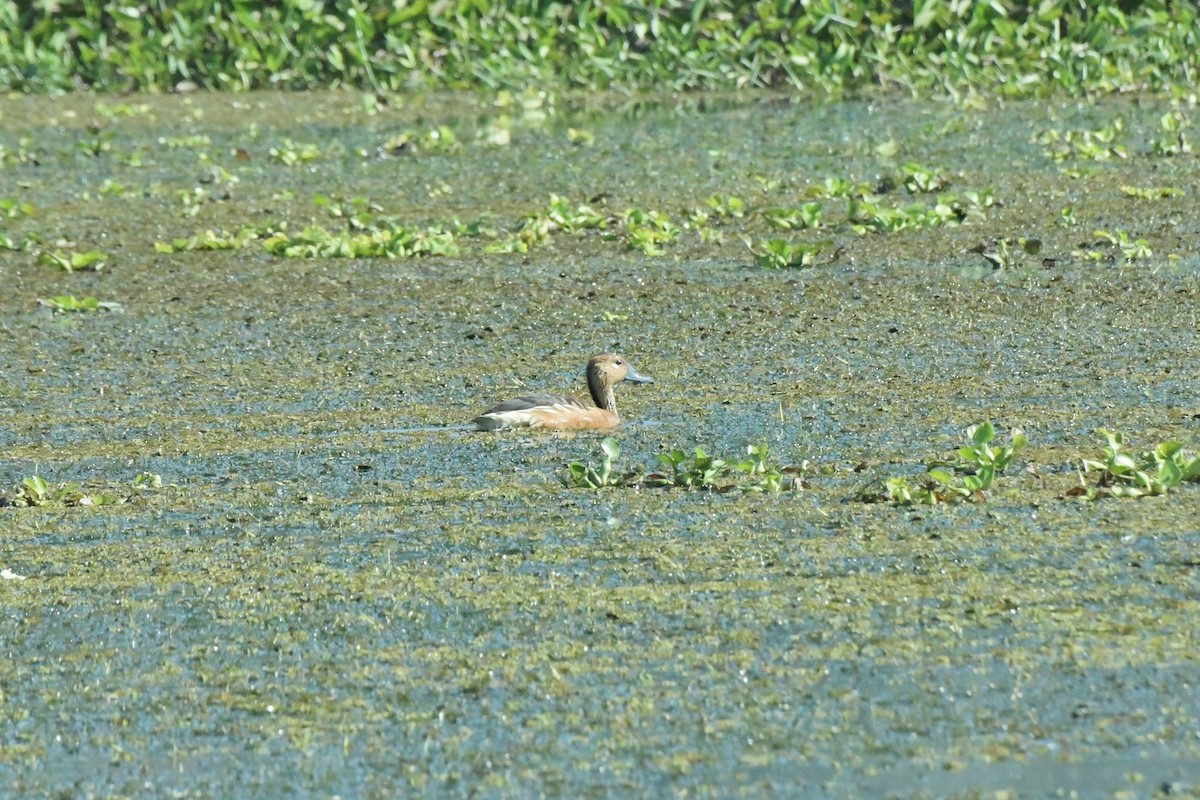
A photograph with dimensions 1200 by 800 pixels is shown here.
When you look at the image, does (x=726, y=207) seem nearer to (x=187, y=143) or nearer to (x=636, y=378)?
(x=636, y=378)

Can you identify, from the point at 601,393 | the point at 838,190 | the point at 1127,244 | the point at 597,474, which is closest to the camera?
the point at 597,474

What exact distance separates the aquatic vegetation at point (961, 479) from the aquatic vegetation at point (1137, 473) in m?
0.22

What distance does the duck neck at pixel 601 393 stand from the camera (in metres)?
7.47

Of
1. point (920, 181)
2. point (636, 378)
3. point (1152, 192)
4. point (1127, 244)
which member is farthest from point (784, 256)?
point (1152, 192)

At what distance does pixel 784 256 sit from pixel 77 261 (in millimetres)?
3648

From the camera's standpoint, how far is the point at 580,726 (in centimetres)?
426

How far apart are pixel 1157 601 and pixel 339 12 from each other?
14322 millimetres

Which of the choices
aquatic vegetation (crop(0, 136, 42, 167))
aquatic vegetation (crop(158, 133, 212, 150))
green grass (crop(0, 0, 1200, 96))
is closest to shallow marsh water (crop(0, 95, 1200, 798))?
aquatic vegetation (crop(0, 136, 42, 167))

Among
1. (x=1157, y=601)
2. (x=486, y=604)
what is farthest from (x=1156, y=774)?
(x=486, y=604)

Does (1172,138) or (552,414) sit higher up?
(552,414)

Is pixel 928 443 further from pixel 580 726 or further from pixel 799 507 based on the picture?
pixel 580 726

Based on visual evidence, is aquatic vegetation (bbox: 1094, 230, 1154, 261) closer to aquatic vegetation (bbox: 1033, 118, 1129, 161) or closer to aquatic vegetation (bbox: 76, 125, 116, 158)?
aquatic vegetation (bbox: 1033, 118, 1129, 161)

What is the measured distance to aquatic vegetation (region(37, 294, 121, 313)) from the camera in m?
9.91

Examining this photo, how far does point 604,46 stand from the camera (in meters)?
17.9
